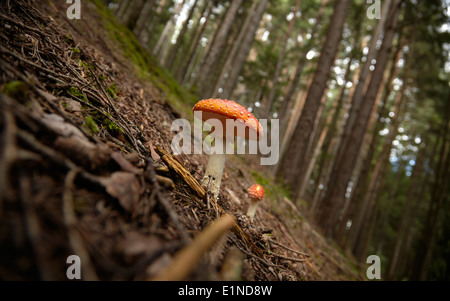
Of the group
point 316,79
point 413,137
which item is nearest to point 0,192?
point 316,79

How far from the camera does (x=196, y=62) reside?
29.4m

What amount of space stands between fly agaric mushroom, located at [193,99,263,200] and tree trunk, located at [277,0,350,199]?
3891 mm

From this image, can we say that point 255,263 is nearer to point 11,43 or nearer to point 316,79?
point 11,43

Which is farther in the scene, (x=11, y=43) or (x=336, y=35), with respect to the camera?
(x=336, y=35)

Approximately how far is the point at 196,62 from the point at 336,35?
83.2 ft

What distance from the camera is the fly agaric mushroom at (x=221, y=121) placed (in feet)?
7.21

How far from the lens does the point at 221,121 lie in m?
2.40

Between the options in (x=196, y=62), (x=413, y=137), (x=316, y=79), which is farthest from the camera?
(x=196, y=62)

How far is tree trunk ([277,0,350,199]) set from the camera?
610 centimetres

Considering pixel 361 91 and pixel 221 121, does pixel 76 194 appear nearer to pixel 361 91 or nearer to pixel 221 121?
pixel 221 121

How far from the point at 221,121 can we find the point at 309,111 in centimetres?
458

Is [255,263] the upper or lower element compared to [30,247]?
lower

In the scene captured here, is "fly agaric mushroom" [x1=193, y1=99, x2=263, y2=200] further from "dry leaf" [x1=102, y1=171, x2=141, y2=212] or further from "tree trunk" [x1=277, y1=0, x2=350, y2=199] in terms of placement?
"tree trunk" [x1=277, y1=0, x2=350, y2=199]

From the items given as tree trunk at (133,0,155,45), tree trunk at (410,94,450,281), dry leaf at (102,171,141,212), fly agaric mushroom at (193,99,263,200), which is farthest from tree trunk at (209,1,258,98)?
tree trunk at (410,94,450,281)
